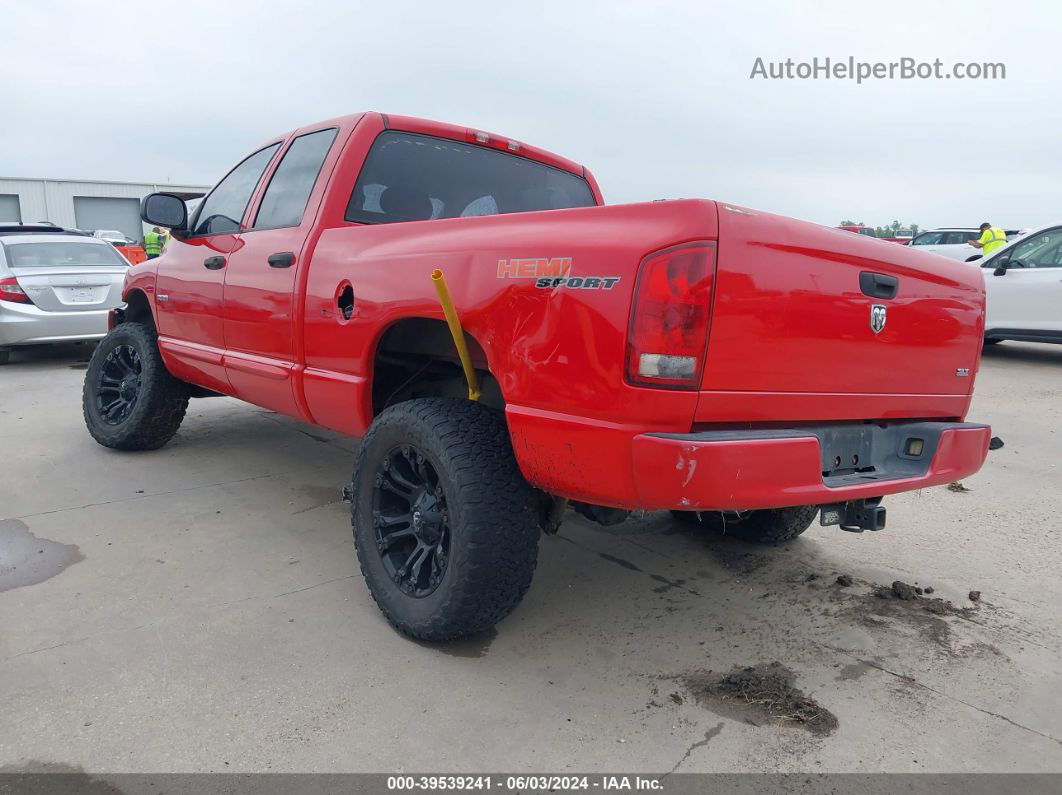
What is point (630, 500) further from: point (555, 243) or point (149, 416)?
point (149, 416)

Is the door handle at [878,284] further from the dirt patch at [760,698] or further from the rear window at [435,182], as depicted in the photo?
the rear window at [435,182]

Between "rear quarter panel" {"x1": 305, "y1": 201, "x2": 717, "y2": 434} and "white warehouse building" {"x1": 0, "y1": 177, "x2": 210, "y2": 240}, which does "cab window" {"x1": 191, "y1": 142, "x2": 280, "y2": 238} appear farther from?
"white warehouse building" {"x1": 0, "y1": 177, "x2": 210, "y2": 240}

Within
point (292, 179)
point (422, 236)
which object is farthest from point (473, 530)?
point (292, 179)

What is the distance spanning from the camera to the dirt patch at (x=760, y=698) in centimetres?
237

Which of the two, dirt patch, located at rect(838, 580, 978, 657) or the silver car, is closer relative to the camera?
dirt patch, located at rect(838, 580, 978, 657)

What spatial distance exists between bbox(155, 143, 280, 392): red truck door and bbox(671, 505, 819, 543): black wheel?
2649mm

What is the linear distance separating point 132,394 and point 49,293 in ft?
14.7

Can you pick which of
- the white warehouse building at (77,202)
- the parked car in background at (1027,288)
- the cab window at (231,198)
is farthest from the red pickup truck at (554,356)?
the white warehouse building at (77,202)

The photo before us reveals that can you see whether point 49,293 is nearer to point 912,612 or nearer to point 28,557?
point 28,557

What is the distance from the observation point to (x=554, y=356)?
2.25m

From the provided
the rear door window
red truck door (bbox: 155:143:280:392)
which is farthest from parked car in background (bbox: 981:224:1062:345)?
red truck door (bbox: 155:143:280:392)

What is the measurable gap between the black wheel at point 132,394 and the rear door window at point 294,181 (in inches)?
57.3

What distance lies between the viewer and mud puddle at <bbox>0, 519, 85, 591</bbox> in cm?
321

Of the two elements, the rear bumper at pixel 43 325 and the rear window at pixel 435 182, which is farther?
the rear bumper at pixel 43 325
